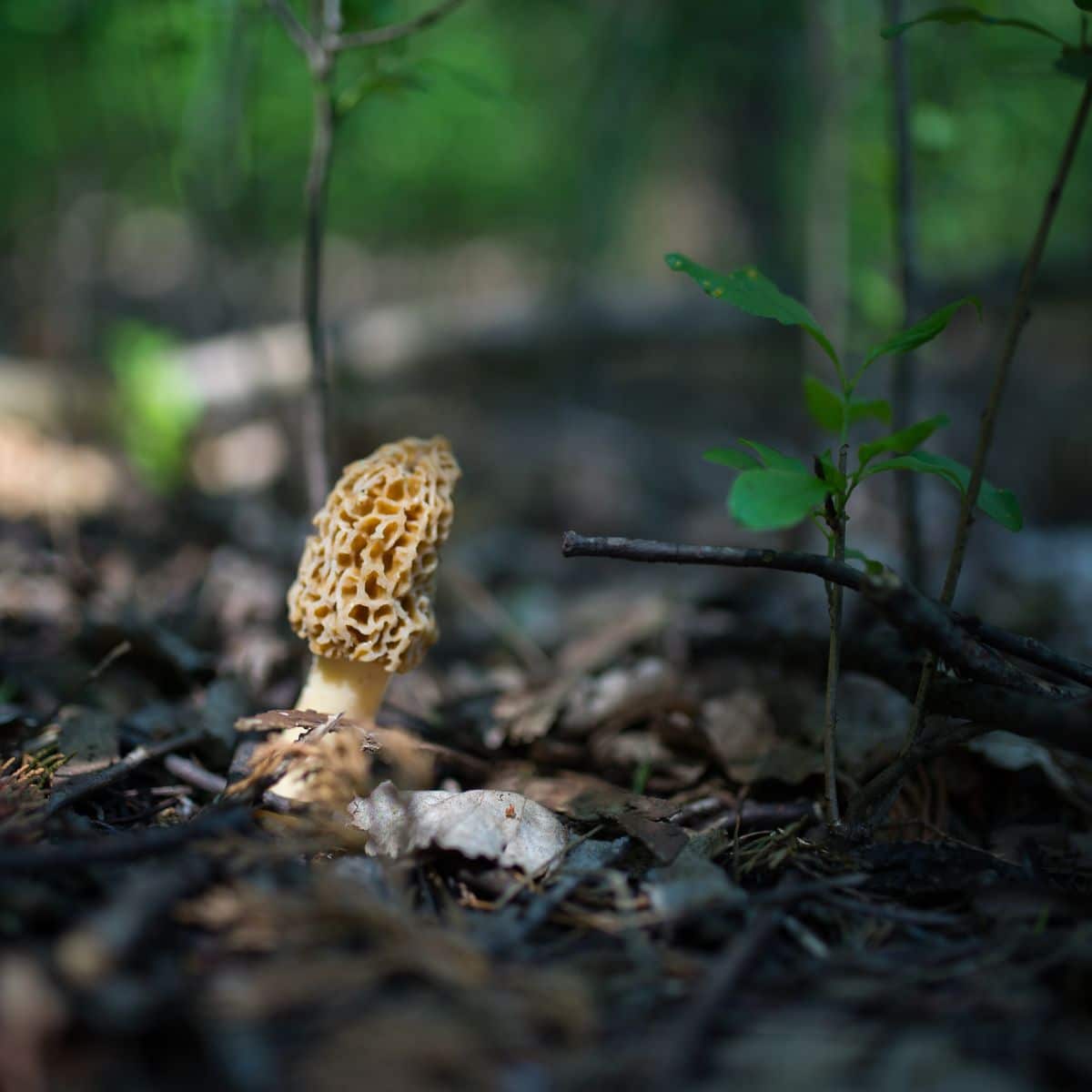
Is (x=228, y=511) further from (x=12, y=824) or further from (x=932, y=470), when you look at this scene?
(x=932, y=470)

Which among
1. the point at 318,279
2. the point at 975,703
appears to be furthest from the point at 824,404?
the point at 318,279

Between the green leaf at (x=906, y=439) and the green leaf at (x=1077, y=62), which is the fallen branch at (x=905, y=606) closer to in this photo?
the green leaf at (x=906, y=439)

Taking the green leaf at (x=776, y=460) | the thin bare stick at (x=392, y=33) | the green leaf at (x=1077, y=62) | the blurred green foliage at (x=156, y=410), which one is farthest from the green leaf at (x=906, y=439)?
the blurred green foliage at (x=156, y=410)

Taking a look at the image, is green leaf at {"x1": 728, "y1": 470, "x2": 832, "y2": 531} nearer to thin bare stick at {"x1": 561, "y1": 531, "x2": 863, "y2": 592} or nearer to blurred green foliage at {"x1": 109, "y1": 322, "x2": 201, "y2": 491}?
thin bare stick at {"x1": 561, "y1": 531, "x2": 863, "y2": 592}

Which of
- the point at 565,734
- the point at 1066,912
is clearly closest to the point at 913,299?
the point at 565,734

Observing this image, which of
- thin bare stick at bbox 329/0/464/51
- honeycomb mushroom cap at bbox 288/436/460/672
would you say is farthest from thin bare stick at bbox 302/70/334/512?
honeycomb mushroom cap at bbox 288/436/460/672

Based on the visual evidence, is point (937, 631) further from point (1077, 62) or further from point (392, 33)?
point (392, 33)
